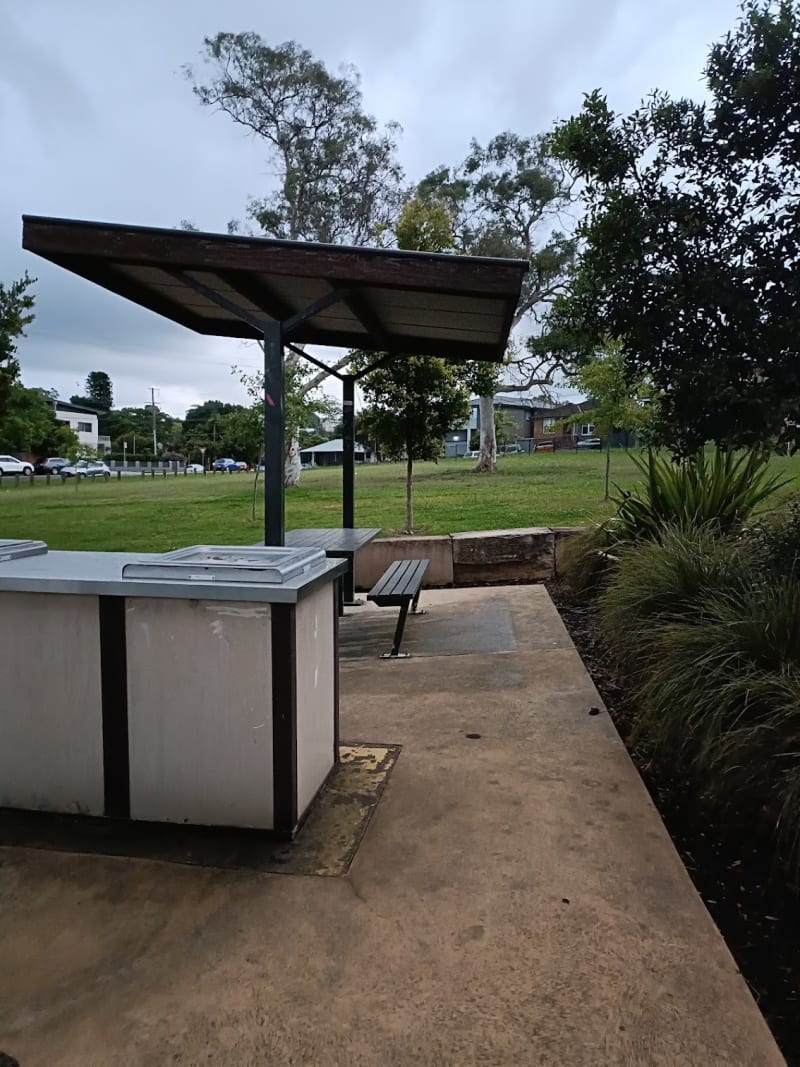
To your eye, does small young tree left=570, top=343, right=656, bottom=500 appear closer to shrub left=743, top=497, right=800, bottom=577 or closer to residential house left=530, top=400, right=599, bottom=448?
residential house left=530, top=400, right=599, bottom=448

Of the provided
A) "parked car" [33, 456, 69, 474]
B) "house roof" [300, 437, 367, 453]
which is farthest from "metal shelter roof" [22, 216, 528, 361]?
"parked car" [33, 456, 69, 474]

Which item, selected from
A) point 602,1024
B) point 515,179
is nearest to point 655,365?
point 602,1024

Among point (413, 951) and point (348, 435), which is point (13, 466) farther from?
point (413, 951)

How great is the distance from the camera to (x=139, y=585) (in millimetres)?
2543

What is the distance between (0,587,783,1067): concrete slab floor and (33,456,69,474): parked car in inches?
1997

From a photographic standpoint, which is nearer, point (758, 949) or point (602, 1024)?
point (602, 1024)

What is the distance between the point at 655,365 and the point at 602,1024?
2.99 metres

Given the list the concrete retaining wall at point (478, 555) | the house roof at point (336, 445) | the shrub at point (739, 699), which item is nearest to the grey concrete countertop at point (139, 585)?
the shrub at point (739, 699)

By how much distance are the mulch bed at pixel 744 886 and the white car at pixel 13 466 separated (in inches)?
1981

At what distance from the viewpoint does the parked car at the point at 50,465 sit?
49.6m

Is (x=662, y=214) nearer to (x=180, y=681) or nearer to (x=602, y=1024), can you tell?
(x=180, y=681)

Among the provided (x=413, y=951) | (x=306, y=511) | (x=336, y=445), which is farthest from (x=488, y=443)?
(x=336, y=445)

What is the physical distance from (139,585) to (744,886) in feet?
7.38

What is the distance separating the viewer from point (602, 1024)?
5.79ft
